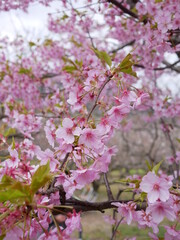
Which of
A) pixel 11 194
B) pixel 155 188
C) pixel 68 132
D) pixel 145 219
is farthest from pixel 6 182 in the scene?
pixel 145 219

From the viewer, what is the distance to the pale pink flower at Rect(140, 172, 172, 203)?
1.07 meters

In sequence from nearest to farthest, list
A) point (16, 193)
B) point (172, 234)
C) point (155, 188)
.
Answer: point (16, 193)
point (155, 188)
point (172, 234)

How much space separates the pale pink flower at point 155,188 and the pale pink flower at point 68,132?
1.13 ft

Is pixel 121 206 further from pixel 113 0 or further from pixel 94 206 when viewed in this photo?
pixel 113 0

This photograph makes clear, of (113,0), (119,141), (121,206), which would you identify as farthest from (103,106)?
(119,141)

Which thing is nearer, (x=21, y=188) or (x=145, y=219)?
(x=21, y=188)

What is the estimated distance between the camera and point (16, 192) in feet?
2.81

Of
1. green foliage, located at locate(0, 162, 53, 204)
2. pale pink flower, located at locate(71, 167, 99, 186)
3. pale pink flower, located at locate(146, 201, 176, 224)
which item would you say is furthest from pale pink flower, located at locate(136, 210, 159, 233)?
green foliage, located at locate(0, 162, 53, 204)

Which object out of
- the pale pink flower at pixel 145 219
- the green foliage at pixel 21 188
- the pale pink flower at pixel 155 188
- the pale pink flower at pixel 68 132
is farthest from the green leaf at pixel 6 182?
the pale pink flower at pixel 145 219

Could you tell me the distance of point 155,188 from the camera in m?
1.08

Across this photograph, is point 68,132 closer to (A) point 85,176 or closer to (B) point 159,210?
(A) point 85,176

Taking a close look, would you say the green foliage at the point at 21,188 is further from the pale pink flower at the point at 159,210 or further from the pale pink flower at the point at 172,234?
the pale pink flower at the point at 172,234

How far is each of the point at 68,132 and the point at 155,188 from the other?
1.43 feet

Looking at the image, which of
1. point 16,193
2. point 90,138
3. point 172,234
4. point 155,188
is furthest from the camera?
point 172,234
